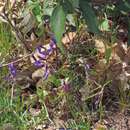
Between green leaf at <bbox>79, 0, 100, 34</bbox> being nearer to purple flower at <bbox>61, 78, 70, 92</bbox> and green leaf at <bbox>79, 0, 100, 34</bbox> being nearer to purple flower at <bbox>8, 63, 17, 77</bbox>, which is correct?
purple flower at <bbox>61, 78, 70, 92</bbox>

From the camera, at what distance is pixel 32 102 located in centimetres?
212

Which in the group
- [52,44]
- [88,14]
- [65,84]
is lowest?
[65,84]

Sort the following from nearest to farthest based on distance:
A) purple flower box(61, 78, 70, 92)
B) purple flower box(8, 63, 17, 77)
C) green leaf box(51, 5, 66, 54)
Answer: green leaf box(51, 5, 66, 54), purple flower box(61, 78, 70, 92), purple flower box(8, 63, 17, 77)

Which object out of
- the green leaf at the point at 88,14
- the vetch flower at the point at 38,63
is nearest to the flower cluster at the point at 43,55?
the vetch flower at the point at 38,63

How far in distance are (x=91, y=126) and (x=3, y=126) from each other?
1.19ft

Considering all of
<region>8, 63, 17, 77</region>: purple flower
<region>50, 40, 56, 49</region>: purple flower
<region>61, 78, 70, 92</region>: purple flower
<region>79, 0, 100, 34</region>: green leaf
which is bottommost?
<region>61, 78, 70, 92</region>: purple flower

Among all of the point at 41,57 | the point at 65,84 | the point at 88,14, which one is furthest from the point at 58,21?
the point at 41,57

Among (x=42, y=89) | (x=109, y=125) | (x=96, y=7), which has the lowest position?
(x=109, y=125)

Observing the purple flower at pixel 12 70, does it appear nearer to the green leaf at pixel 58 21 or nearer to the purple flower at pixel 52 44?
the purple flower at pixel 52 44

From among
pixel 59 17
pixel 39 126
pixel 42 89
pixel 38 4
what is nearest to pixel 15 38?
pixel 38 4

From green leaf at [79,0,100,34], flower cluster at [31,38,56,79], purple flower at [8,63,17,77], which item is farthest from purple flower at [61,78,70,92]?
green leaf at [79,0,100,34]

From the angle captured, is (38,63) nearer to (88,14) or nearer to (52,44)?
(52,44)

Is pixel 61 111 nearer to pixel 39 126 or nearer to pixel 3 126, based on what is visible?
pixel 39 126

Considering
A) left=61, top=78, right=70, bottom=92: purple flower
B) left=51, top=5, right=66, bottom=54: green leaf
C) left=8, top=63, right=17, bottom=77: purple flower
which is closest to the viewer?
left=51, top=5, right=66, bottom=54: green leaf
